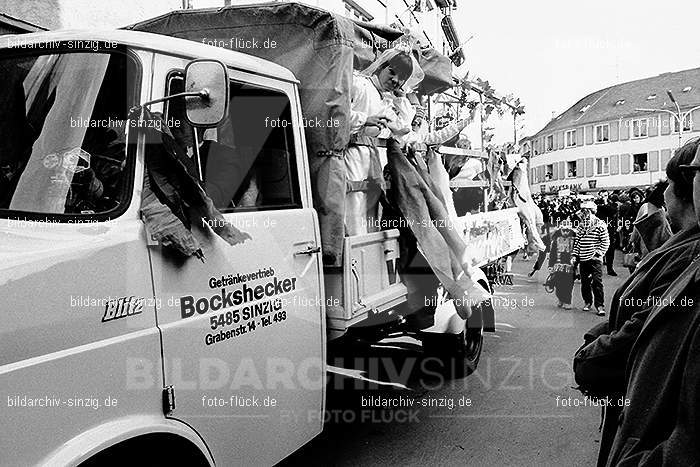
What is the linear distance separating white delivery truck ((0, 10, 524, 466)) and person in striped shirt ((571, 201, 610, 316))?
7.67 m

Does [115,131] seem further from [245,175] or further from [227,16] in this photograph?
A: [227,16]

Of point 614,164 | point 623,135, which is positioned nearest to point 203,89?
point 623,135

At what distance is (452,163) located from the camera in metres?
6.66

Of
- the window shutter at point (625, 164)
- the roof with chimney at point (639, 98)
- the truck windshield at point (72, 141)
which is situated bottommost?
the truck windshield at point (72, 141)

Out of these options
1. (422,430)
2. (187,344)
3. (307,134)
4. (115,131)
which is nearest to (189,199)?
(115,131)

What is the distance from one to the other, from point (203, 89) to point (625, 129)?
61.7 m

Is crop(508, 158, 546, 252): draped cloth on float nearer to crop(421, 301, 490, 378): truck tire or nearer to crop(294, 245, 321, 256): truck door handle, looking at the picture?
crop(421, 301, 490, 378): truck tire

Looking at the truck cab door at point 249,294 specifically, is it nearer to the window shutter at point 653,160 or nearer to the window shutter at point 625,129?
the window shutter at point 653,160

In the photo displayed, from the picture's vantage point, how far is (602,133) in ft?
197

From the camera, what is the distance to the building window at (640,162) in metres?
56.4

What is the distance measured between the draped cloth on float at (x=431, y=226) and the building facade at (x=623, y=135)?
48993 mm

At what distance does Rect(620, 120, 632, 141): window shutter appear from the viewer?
5769 cm

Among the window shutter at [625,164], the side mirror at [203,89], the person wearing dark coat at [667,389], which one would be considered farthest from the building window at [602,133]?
the person wearing dark coat at [667,389]

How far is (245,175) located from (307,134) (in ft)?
1.82
